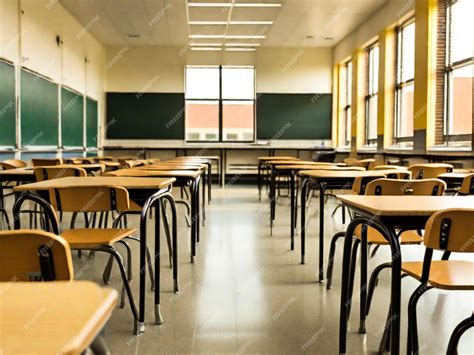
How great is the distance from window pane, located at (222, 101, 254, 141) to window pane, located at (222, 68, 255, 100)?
18cm

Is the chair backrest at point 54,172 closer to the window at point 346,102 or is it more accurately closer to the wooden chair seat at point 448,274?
the wooden chair seat at point 448,274

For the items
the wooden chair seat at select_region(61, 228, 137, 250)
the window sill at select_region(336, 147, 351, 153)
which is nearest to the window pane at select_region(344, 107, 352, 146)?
the window sill at select_region(336, 147, 351, 153)

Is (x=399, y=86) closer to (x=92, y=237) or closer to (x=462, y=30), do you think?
(x=462, y=30)

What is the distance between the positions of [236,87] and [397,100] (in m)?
4.90

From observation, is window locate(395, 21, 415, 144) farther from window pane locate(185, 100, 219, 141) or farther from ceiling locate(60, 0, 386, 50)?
window pane locate(185, 100, 219, 141)

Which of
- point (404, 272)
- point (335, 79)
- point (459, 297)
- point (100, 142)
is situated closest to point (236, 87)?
point (335, 79)

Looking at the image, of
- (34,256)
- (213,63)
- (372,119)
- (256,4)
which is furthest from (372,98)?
(34,256)

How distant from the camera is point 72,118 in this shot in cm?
983

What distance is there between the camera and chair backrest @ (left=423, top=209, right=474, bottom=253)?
1582 millimetres

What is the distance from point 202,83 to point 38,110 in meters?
5.79

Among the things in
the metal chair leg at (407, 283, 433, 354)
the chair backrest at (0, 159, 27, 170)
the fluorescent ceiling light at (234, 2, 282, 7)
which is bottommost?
the metal chair leg at (407, 283, 433, 354)

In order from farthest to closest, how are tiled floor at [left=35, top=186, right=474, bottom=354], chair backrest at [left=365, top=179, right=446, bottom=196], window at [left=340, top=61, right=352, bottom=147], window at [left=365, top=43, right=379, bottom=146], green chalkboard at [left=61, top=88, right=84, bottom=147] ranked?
window at [left=340, top=61, right=352, bottom=147], window at [left=365, top=43, right=379, bottom=146], green chalkboard at [left=61, top=88, right=84, bottom=147], chair backrest at [left=365, top=179, right=446, bottom=196], tiled floor at [left=35, top=186, right=474, bottom=354]

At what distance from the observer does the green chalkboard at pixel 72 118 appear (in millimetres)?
9258

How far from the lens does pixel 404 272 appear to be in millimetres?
2037
